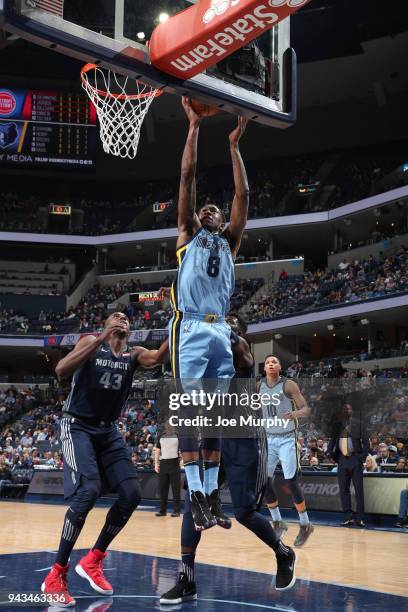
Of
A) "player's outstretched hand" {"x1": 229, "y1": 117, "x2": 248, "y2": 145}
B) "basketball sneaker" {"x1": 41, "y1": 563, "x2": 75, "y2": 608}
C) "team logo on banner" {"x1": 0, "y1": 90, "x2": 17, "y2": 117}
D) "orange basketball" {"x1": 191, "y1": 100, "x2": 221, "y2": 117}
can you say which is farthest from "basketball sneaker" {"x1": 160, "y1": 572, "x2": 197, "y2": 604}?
"team logo on banner" {"x1": 0, "y1": 90, "x2": 17, "y2": 117}

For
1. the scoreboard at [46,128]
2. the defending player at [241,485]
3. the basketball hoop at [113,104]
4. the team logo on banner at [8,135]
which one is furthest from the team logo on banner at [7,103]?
the defending player at [241,485]

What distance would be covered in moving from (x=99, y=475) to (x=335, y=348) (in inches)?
1248

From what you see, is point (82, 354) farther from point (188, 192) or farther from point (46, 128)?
point (46, 128)

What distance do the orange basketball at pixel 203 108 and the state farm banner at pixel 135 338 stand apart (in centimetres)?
2746

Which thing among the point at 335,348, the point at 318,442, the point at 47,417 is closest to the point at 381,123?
the point at 335,348

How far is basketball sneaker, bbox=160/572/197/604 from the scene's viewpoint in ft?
19.2

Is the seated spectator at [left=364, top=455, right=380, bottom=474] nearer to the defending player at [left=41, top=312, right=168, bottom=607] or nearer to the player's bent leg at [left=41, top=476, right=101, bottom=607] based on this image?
the defending player at [left=41, top=312, right=168, bottom=607]

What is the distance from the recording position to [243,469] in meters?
6.10

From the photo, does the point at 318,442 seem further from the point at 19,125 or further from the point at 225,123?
the point at 225,123

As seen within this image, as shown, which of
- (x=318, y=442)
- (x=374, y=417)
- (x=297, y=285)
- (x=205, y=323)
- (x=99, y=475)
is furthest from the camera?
(x=297, y=285)

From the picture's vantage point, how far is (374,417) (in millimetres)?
20609

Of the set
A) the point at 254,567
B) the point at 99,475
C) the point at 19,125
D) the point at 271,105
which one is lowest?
the point at 254,567

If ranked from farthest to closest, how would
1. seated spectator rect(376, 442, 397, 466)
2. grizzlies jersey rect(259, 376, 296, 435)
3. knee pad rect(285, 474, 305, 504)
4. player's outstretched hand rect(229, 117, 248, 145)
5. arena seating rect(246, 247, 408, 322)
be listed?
arena seating rect(246, 247, 408, 322)
seated spectator rect(376, 442, 397, 466)
knee pad rect(285, 474, 305, 504)
grizzlies jersey rect(259, 376, 296, 435)
player's outstretched hand rect(229, 117, 248, 145)

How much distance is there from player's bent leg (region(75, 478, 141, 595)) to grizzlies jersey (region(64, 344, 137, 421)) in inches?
25.2
